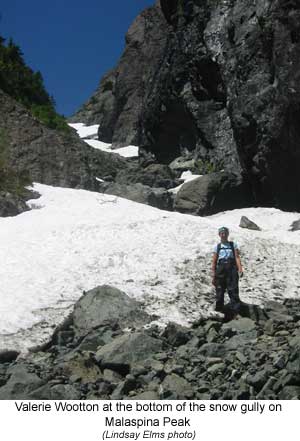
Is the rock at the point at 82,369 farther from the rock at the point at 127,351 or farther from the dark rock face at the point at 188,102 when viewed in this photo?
the dark rock face at the point at 188,102

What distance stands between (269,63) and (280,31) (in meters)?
2.06

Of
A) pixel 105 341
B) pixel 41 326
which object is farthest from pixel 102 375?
pixel 41 326

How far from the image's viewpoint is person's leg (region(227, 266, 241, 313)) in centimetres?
1520

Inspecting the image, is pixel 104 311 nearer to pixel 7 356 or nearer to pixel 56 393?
pixel 7 356

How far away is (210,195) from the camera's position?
3297cm

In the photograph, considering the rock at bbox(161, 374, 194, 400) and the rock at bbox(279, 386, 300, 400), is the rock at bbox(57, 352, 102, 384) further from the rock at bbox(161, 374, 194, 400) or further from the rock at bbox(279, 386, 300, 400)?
the rock at bbox(279, 386, 300, 400)

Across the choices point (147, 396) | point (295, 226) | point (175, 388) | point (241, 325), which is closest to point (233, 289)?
point (241, 325)

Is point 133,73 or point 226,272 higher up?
point 133,73

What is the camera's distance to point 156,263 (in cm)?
1888

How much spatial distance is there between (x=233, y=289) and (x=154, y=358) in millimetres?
4267

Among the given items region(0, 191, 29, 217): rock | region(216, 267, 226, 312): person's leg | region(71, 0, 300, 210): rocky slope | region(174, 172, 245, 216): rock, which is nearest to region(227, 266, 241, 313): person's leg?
region(216, 267, 226, 312): person's leg

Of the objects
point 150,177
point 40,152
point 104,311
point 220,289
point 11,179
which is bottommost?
point 104,311

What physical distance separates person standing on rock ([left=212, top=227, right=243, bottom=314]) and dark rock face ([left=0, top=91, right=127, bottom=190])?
60.1 ft

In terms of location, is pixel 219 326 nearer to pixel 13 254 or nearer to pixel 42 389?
pixel 42 389
